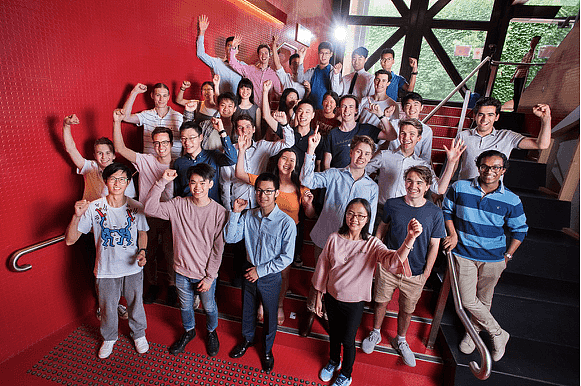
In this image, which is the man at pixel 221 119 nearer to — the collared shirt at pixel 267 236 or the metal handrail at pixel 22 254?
the collared shirt at pixel 267 236

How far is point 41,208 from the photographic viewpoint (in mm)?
2676

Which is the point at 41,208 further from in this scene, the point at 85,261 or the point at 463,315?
the point at 463,315

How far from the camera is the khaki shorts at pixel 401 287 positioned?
262cm

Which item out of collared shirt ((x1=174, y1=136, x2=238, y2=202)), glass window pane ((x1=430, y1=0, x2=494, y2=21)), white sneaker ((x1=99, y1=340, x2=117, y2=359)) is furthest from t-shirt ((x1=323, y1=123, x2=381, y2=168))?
glass window pane ((x1=430, y1=0, x2=494, y2=21))

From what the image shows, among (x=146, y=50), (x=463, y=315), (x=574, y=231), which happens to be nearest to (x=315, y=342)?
(x=463, y=315)

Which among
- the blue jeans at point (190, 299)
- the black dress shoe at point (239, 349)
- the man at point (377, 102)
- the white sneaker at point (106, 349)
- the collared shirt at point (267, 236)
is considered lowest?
the white sneaker at point (106, 349)

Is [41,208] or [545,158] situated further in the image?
[545,158]

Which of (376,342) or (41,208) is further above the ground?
(41,208)

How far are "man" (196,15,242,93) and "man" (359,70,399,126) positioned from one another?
1729 millimetres

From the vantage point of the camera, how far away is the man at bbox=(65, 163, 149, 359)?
2482 millimetres

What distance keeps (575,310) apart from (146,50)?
474 cm

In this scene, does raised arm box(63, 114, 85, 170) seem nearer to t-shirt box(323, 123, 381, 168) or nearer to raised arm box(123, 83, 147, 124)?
raised arm box(123, 83, 147, 124)

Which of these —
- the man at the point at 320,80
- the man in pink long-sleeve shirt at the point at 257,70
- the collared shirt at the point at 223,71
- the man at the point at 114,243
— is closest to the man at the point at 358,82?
the man at the point at 320,80

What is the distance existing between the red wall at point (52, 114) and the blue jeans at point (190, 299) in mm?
1146
